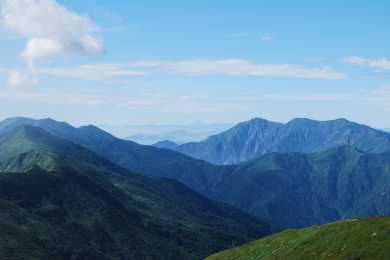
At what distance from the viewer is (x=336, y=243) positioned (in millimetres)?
118000

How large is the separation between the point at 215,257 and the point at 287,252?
46405 millimetres

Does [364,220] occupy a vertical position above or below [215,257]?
above

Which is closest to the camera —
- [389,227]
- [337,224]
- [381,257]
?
[381,257]

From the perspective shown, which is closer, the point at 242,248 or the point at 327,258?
the point at 327,258

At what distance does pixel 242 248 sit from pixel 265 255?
1030 inches

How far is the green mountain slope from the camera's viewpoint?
10656cm

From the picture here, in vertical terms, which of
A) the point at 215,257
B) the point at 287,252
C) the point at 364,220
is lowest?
the point at 215,257

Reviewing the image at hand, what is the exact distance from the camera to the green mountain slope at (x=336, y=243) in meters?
107

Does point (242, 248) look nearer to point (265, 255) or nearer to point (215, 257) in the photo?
point (215, 257)

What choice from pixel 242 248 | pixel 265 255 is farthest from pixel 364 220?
pixel 242 248

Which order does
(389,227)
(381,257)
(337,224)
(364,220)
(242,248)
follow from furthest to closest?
(242,248) → (337,224) → (364,220) → (389,227) → (381,257)

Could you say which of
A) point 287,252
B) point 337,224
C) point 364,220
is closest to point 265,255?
point 287,252

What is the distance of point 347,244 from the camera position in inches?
4483

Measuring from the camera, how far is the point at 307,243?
128500 mm
